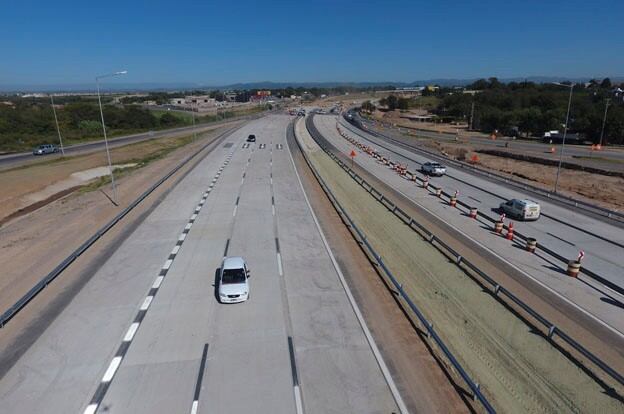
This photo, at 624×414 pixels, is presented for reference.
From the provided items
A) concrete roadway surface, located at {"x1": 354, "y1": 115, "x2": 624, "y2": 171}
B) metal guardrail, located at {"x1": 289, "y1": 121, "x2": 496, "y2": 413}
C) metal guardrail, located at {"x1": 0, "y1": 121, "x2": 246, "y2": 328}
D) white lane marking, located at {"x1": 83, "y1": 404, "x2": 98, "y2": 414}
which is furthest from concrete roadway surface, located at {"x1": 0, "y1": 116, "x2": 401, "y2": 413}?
concrete roadway surface, located at {"x1": 354, "y1": 115, "x2": 624, "y2": 171}

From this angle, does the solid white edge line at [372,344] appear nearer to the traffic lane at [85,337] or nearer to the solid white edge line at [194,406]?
the solid white edge line at [194,406]

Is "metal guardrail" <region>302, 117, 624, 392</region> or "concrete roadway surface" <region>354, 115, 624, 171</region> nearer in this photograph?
"metal guardrail" <region>302, 117, 624, 392</region>

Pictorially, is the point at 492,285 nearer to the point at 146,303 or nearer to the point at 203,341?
the point at 203,341

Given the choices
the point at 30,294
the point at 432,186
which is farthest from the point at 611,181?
the point at 30,294

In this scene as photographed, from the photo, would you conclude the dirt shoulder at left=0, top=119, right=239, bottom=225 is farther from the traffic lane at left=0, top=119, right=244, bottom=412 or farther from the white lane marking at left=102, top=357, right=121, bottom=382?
the white lane marking at left=102, top=357, right=121, bottom=382

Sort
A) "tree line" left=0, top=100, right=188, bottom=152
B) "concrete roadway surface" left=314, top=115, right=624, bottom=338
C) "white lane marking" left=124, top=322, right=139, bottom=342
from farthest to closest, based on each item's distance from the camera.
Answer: "tree line" left=0, top=100, right=188, bottom=152 → "concrete roadway surface" left=314, top=115, right=624, bottom=338 → "white lane marking" left=124, top=322, right=139, bottom=342

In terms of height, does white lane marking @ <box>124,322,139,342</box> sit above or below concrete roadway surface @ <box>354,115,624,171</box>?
above
